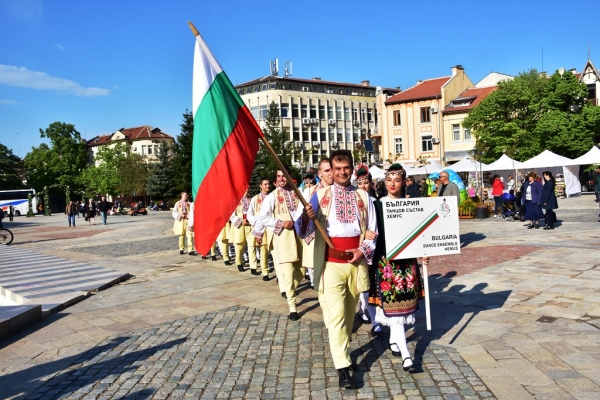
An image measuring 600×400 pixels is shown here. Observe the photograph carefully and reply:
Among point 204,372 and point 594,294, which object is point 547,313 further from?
point 204,372

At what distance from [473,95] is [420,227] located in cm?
5356

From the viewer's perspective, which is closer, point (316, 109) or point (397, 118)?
point (397, 118)

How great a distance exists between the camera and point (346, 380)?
4512 mm

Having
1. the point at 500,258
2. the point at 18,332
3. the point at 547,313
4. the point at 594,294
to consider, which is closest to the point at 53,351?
the point at 18,332

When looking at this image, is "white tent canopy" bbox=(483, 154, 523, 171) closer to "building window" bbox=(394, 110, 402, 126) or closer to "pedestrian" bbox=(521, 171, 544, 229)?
"pedestrian" bbox=(521, 171, 544, 229)

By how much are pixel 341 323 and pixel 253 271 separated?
21.6 ft

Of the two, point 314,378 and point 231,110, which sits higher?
point 231,110

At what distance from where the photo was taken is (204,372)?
509 cm

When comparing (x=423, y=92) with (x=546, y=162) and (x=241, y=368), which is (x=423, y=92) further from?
(x=241, y=368)

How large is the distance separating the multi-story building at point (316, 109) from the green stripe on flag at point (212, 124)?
65657mm

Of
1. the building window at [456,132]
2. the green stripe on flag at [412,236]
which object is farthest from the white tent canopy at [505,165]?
the green stripe on flag at [412,236]

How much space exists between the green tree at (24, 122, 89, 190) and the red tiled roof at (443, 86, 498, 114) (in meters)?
60.0

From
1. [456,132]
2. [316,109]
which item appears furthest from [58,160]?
[456,132]

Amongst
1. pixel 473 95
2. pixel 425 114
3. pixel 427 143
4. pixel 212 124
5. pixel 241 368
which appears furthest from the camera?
pixel 425 114
